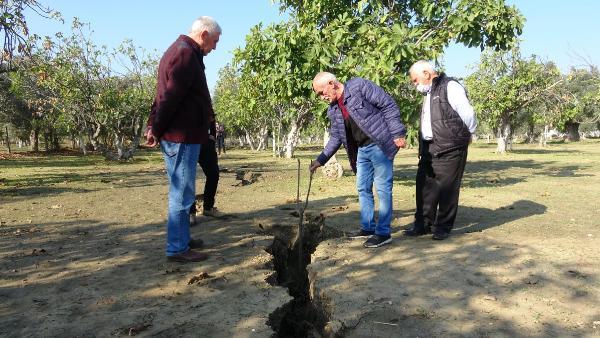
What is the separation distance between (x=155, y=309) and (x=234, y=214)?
11.8 feet

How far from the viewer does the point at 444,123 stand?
465 cm

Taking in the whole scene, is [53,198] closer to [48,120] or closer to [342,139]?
[342,139]

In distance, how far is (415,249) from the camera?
439cm

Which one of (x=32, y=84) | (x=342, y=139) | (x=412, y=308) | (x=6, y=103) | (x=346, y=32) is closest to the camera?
(x=412, y=308)

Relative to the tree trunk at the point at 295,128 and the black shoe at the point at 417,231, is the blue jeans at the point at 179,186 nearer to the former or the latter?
the black shoe at the point at 417,231

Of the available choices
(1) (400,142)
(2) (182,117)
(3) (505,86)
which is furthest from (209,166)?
(3) (505,86)

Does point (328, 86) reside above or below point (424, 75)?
below

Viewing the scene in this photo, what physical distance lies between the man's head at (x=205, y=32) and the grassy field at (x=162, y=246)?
6.53ft

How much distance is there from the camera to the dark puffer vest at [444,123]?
4.61 m

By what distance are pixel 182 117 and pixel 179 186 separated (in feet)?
2.02

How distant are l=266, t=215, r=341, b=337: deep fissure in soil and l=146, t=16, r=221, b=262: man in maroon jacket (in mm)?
897

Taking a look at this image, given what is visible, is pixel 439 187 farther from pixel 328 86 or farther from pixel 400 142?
pixel 328 86

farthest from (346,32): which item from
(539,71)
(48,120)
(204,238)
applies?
(48,120)

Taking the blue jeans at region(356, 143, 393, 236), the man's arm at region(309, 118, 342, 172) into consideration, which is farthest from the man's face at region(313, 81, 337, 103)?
the blue jeans at region(356, 143, 393, 236)
